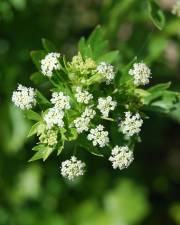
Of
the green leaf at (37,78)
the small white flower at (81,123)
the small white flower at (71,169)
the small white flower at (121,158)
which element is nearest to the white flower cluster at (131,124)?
the small white flower at (121,158)

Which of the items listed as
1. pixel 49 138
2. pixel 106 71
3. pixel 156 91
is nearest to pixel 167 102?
pixel 156 91

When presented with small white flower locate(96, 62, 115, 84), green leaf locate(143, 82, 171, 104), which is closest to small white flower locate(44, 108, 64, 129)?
small white flower locate(96, 62, 115, 84)

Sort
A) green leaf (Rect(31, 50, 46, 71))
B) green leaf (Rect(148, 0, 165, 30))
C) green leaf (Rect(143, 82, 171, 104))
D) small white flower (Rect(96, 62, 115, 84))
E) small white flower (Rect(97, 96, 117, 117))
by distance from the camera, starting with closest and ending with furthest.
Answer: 1. small white flower (Rect(97, 96, 117, 117))
2. small white flower (Rect(96, 62, 115, 84))
3. green leaf (Rect(31, 50, 46, 71))
4. green leaf (Rect(143, 82, 171, 104))
5. green leaf (Rect(148, 0, 165, 30))

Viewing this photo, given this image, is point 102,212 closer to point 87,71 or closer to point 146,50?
point 146,50

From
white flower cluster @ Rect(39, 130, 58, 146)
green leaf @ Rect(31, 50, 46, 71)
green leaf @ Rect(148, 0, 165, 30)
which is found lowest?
white flower cluster @ Rect(39, 130, 58, 146)

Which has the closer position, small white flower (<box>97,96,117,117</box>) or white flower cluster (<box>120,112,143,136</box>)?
small white flower (<box>97,96,117,117</box>)

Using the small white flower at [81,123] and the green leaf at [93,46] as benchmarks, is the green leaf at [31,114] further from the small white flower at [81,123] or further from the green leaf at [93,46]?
the green leaf at [93,46]

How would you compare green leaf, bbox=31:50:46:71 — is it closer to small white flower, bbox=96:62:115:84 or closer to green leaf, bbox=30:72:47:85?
green leaf, bbox=30:72:47:85

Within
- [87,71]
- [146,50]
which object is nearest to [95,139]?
[87,71]
